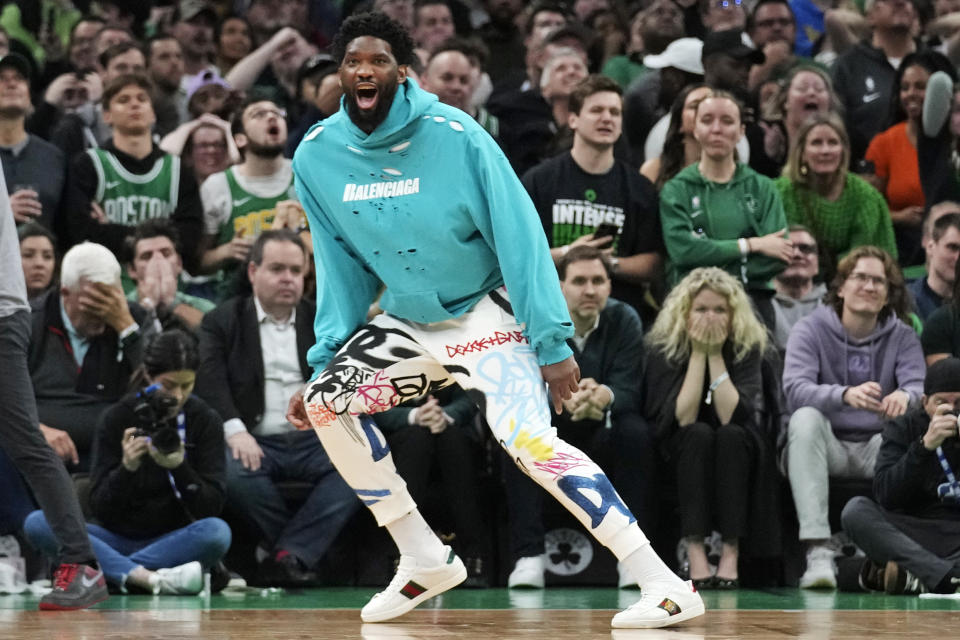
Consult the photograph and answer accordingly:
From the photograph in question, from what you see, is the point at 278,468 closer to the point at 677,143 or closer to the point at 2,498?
the point at 2,498

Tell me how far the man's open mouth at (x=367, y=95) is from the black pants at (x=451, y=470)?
3.11 m

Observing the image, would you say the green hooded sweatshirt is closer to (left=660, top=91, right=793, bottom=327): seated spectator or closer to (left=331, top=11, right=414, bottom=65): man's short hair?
(left=660, top=91, right=793, bottom=327): seated spectator

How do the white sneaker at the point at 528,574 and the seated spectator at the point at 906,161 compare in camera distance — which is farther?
the seated spectator at the point at 906,161

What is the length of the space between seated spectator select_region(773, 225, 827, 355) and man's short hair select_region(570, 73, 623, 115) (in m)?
1.40

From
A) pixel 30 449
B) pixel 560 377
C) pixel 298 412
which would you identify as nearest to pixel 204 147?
pixel 30 449

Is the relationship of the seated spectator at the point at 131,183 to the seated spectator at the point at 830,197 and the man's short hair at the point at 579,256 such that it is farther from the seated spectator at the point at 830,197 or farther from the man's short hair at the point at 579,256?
the seated spectator at the point at 830,197

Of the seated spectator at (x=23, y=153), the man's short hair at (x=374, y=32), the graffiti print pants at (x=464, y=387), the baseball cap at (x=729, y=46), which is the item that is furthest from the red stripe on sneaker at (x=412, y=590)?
the baseball cap at (x=729, y=46)

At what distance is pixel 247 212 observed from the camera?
9930 millimetres

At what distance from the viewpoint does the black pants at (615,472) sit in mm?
8234

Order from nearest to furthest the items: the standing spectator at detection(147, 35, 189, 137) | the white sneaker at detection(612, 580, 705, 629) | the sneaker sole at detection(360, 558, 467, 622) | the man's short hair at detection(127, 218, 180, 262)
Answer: the white sneaker at detection(612, 580, 705, 629) < the sneaker sole at detection(360, 558, 467, 622) < the man's short hair at detection(127, 218, 180, 262) < the standing spectator at detection(147, 35, 189, 137)

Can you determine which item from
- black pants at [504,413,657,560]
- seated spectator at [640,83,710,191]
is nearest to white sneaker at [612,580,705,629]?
black pants at [504,413,657,560]

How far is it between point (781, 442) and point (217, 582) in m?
3.05

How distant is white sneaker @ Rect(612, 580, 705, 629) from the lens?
17.5ft

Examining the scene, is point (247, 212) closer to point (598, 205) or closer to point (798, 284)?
point (598, 205)
